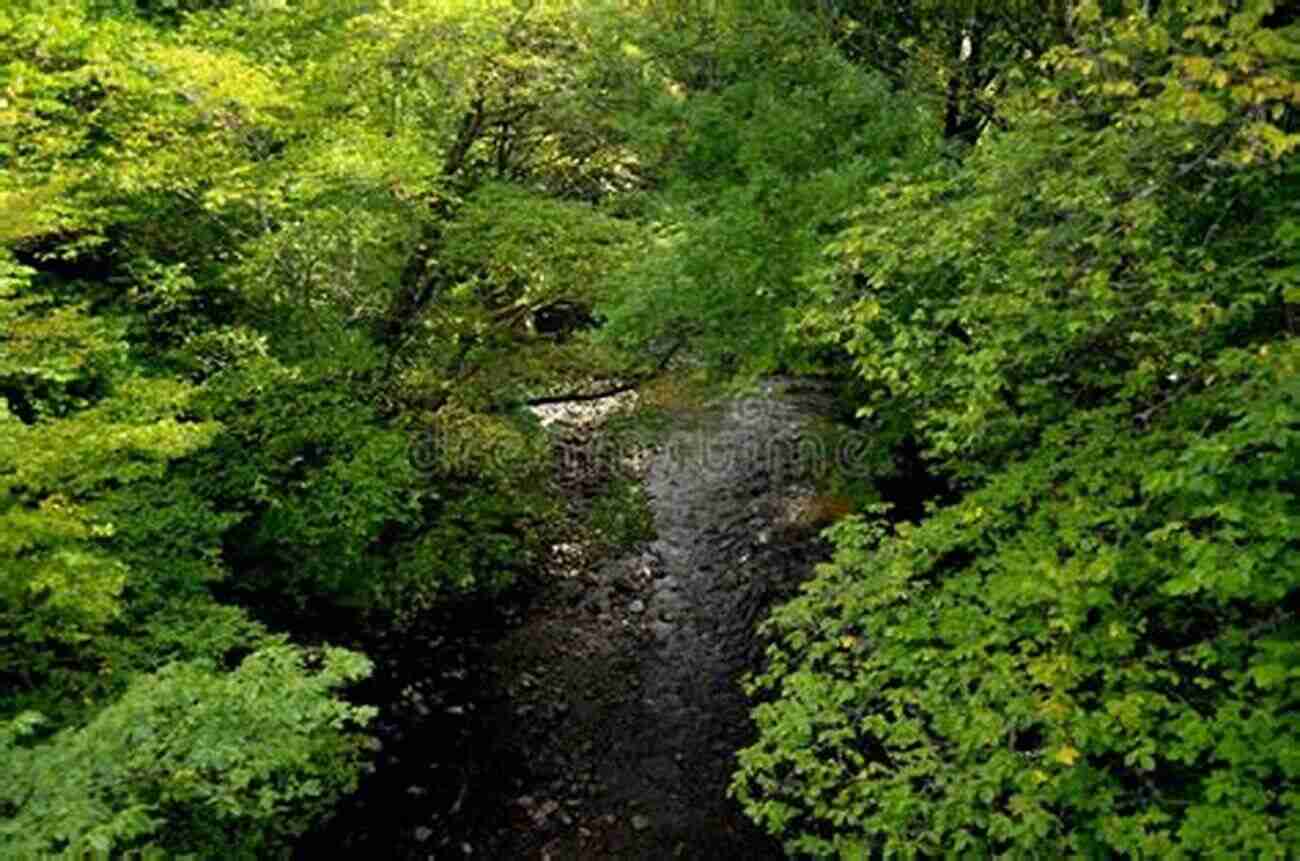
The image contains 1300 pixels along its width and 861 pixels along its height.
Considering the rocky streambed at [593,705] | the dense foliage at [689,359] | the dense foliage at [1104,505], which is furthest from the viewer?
the rocky streambed at [593,705]

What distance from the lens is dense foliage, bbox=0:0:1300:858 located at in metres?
5.14

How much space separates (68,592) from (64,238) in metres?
5.23

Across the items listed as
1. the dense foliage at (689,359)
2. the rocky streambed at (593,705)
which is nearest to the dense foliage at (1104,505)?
the dense foliage at (689,359)

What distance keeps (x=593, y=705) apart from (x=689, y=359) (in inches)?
204

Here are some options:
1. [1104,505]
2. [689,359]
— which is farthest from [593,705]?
[1104,505]

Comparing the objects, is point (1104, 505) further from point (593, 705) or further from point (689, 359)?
point (689, 359)

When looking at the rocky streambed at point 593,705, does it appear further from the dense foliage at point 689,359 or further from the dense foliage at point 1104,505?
the dense foliage at point 1104,505

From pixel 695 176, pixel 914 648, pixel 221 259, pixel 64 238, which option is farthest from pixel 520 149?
pixel 914 648

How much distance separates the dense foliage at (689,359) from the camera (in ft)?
16.9

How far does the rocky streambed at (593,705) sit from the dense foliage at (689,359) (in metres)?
0.74

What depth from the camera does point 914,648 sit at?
6.55 meters

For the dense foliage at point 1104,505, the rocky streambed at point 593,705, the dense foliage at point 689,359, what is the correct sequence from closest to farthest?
the dense foliage at point 1104,505 → the dense foliage at point 689,359 → the rocky streambed at point 593,705

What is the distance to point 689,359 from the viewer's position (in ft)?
45.7

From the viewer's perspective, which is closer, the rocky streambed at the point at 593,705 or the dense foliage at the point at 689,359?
the dense foliage at the point at 689,359
